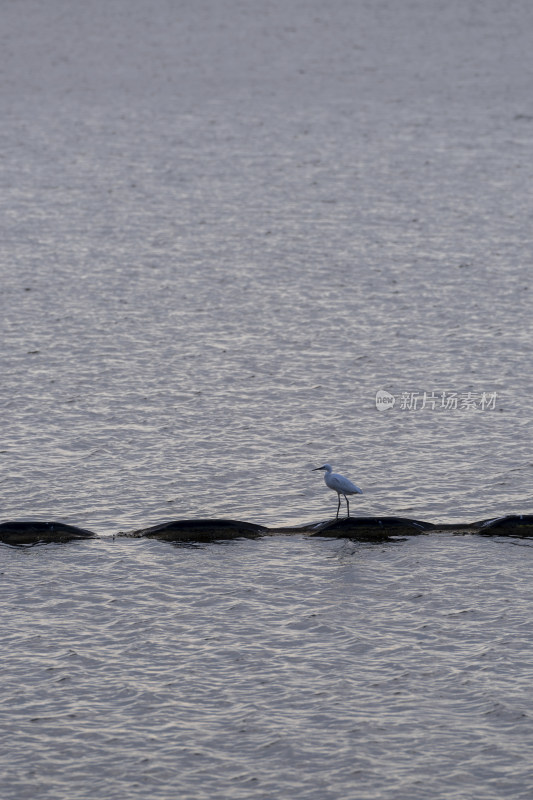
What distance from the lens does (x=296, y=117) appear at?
94250mm

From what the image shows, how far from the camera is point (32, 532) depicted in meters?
33.6

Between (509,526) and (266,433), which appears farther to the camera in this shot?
(266,433)

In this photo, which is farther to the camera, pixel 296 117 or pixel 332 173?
pixel 296 117

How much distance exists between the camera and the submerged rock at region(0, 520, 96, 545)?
1323 inches

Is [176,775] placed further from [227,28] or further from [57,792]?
[227,28]

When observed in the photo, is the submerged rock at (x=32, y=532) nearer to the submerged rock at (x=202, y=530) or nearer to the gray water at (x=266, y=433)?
the gray water at (x=266, y=433)

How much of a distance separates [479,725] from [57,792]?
879cm

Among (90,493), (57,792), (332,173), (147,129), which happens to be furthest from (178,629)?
(147,129)
